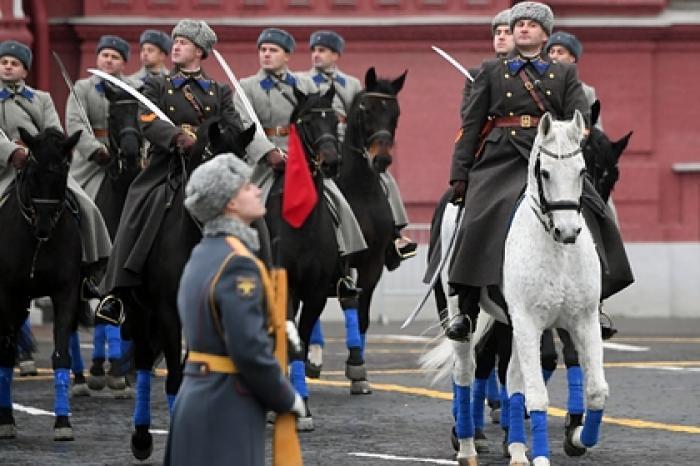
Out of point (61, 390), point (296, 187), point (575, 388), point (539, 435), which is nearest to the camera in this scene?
point (539, 435)

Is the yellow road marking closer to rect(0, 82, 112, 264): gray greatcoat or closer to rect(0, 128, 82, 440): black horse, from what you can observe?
rect(0, 82, 112, 264): gray greatcoat

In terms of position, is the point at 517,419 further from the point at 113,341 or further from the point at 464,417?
the point at 113,341

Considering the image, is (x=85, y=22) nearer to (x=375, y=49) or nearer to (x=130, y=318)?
(x=375, y=49)

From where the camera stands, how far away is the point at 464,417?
1358 centimetres

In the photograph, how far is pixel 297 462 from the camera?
8.75 metres

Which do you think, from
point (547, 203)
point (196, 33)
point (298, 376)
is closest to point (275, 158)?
point (196, 33)

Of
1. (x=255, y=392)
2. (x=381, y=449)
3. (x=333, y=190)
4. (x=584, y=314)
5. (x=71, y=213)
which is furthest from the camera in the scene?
(x=333, y=190)

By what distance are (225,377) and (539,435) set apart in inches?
153

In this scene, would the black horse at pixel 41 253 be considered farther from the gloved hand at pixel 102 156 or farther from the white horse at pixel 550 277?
the white horse at pixel 550 277

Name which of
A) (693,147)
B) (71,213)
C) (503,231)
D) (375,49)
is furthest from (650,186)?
(503,231)

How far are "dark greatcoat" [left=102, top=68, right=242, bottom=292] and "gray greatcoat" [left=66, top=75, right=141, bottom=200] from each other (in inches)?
167

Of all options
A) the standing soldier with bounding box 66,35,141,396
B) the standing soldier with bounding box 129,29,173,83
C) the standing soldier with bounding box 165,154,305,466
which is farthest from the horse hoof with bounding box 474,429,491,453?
the standing soldier with bounding box 129,29,173,83

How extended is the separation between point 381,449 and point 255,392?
6.01 meters

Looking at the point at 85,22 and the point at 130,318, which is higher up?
the point at 85,22
